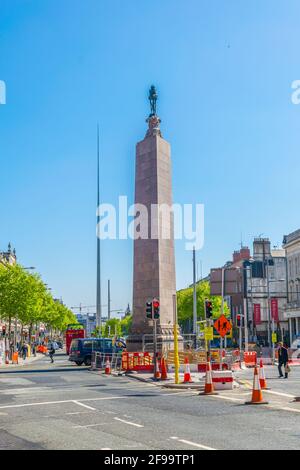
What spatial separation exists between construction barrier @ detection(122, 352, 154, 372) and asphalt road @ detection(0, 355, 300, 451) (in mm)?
11242

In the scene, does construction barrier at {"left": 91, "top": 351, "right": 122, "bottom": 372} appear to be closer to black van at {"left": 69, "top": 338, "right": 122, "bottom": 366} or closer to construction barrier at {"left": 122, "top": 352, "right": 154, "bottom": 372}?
black van at {"left": 69, "top": 338, "right": 122, "bottom": 366}

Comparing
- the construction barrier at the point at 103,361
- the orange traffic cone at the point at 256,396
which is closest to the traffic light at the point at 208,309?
the orange traffic cone at the point at 256,396

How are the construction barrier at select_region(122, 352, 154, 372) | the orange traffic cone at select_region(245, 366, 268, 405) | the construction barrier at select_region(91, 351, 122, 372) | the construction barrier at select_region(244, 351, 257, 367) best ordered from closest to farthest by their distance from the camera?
the orange traffic cone at select_region(245, 366, 268, 405) < the construction barrier at select_region(122, 352, 154, 372) < the construction barrier at select_region(91, 351, 122, 372) < the construction barrier at select_region(244, 351, 257, 367)

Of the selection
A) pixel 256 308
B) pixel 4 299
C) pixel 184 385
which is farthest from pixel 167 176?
pixel 256 308

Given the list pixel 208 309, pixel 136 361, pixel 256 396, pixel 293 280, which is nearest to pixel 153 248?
Result: pixel 136 361

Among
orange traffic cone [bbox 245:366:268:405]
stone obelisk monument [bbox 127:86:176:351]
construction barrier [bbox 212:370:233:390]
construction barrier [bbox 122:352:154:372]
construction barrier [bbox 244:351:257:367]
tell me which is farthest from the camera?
construction barrier [bbox 244:351:257:367]

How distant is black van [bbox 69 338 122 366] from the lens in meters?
44.5

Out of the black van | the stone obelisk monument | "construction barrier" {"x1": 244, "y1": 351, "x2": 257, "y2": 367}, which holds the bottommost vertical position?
"construction barrier" {"x1": 244, "y1": 351, "x2": 257, "y2": 367}

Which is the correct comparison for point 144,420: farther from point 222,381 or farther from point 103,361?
point 103,361

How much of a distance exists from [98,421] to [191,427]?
222cm

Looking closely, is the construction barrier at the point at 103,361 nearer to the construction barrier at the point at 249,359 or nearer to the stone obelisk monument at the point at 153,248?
the stone obelisk monument at the point at 153,248

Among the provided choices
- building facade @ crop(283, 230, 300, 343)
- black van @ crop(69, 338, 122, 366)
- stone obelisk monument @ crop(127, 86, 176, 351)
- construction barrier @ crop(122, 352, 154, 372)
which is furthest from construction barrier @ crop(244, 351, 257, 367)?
building facade @ crop(283, 230, 300, 343)
